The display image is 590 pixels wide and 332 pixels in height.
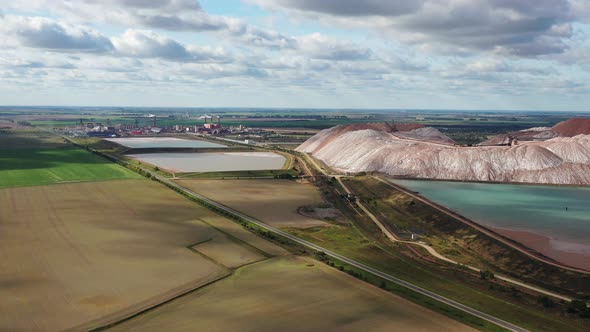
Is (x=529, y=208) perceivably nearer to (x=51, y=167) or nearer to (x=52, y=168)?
(x=52, y=168)

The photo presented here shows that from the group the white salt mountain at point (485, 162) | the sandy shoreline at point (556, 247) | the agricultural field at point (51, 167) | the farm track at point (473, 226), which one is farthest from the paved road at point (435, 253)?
the agricultural field at point (51, 167)

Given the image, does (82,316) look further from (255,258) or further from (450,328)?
(450,328)

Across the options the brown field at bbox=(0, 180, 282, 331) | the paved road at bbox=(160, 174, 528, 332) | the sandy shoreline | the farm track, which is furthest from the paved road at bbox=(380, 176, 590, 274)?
the brown field at bbox=(0, 180, 282, 331)

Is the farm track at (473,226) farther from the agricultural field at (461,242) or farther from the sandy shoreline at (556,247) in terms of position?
the sandy shoreline at (556,247)

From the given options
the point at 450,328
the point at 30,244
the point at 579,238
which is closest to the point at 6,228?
the point at 30,244

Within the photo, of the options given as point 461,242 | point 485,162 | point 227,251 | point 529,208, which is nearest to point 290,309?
point 227,251
